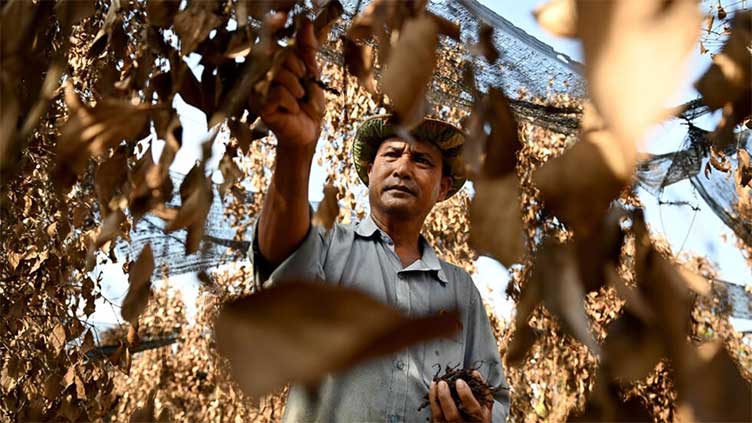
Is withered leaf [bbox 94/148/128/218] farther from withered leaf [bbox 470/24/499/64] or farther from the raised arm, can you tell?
withered leaf [bbox 470/24/499/64]

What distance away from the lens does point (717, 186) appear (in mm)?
3096

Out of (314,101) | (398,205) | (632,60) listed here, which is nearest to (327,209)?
(314,101)

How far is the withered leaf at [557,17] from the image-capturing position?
0.28 meters

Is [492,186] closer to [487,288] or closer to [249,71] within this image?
[249,71]

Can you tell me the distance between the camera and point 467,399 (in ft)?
3.40

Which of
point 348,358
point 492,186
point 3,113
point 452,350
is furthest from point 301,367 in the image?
point 452,350

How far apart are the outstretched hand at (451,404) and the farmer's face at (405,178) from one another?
1.22 feet

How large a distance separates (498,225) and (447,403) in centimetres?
79

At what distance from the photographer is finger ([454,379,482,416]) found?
1.03 metres

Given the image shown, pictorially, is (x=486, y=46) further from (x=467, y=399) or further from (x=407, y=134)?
(x=467, y=399)

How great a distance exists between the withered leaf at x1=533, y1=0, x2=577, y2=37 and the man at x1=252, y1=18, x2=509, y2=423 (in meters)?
0.24

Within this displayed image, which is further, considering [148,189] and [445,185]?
[445,185]

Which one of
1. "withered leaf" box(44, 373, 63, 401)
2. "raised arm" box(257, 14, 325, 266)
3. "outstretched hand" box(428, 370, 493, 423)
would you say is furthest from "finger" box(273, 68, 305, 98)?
"withered leaf" box(44, 373, 63, 401)

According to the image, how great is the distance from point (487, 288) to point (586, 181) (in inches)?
168
